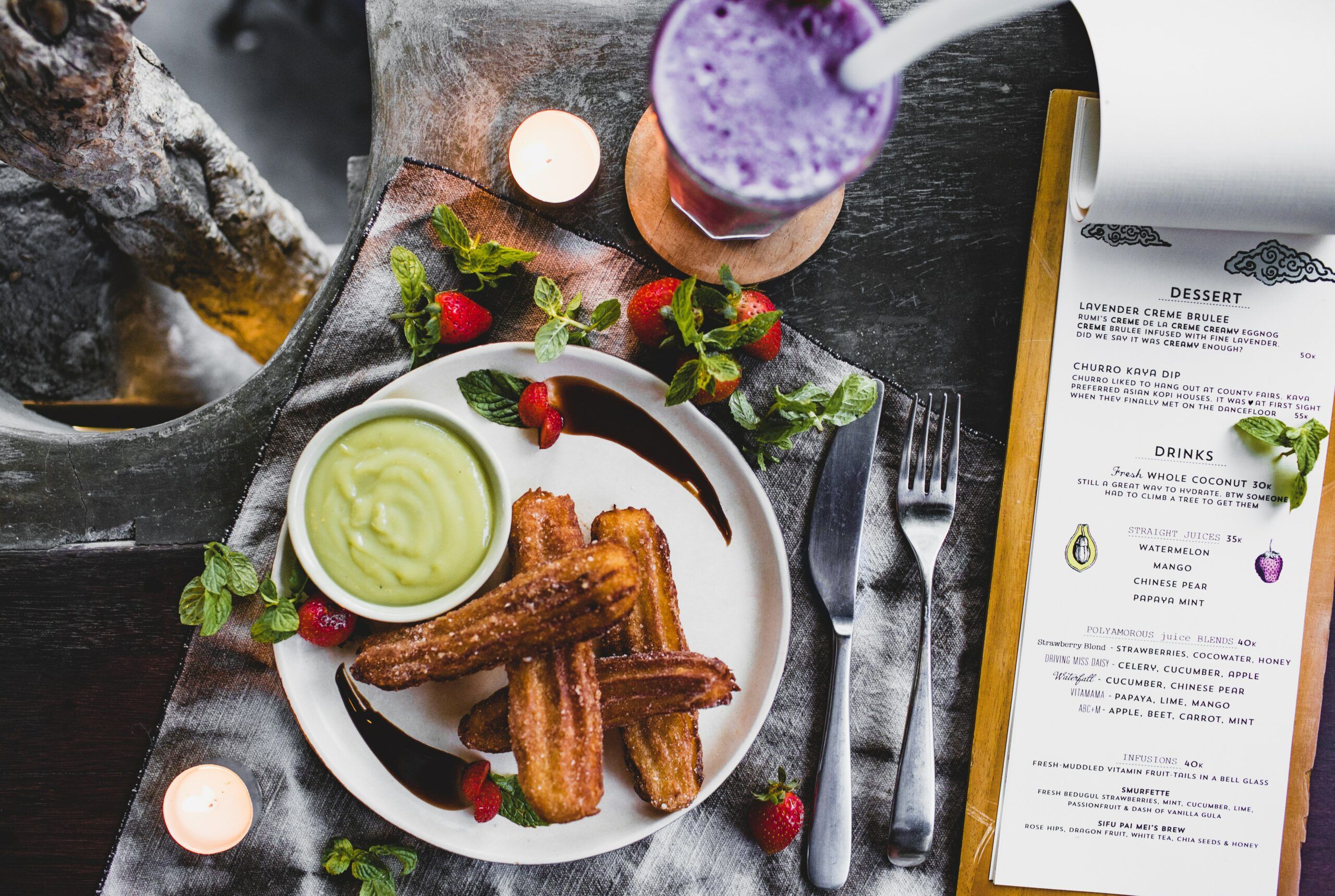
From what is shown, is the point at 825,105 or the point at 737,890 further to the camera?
the point at 737,890

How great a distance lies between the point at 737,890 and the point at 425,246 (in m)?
1.06

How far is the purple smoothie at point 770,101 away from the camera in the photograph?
927 millimetres

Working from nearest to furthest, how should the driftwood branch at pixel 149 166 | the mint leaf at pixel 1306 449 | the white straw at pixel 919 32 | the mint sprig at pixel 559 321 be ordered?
the white straw at pixel 919 32 → the driftwood branch at pixel 149 166 → the mint sprig at pixel 559 321 → the mint leaf at pixel 1306 449

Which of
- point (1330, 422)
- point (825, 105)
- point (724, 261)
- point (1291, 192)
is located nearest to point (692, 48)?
point (825, 105)

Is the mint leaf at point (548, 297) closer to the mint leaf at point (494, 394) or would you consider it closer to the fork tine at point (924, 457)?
the mint leaf at point (494, 394)

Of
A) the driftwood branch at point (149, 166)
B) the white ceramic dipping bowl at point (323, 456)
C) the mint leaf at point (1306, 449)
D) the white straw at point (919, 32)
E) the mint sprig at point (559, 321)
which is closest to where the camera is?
the white straw at point (919, 32)

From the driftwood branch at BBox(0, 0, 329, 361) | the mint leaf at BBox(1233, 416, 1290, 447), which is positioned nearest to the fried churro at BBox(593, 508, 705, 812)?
the driftwood branch at BBox(0, 0, 329, 361)

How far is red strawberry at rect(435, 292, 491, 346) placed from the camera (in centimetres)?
119

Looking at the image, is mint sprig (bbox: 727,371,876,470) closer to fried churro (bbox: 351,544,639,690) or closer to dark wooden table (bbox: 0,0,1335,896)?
dark wooden table (bbox: 0,0,1335,896)

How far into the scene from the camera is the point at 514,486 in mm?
1223

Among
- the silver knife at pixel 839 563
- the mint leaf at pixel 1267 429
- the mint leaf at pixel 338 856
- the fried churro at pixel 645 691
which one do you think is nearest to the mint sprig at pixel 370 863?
the mint leaf at pixel 338 856

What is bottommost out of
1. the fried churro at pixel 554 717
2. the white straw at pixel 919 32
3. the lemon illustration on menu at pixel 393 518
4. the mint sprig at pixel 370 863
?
the mint sprig at pixel 370 863

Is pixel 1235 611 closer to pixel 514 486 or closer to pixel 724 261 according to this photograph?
pixel 724 261

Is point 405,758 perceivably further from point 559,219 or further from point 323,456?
point 559,219
